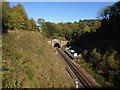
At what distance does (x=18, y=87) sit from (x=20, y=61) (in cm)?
535

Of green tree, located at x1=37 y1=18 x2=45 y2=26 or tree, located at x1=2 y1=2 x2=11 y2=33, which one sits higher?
green tree, located at x1=37 y1=18 x2=45 y2=26

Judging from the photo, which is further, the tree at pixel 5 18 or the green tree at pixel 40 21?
the green tree at pixel 40 21

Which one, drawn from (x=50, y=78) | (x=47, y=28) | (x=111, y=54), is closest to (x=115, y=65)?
(x=111, y=54)

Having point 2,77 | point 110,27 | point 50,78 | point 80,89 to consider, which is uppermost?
point 110,27

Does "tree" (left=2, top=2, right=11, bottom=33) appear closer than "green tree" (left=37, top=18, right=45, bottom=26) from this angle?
Yes

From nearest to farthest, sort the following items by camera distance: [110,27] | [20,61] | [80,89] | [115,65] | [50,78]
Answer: [20,61]
[50,78]
[80,89]
[115,65]
[110,27]

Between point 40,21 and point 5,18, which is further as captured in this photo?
point 40,21

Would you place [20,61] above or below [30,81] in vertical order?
above

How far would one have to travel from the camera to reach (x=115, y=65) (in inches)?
1228

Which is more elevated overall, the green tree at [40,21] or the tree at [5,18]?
the green tree at [40,21]

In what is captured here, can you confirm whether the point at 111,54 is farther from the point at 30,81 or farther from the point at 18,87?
the point at 18,87

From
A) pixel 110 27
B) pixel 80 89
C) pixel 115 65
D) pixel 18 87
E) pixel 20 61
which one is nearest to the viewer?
pixel 18 87

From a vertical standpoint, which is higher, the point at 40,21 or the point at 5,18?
the point at 40,21

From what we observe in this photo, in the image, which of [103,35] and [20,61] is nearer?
[20,61]
